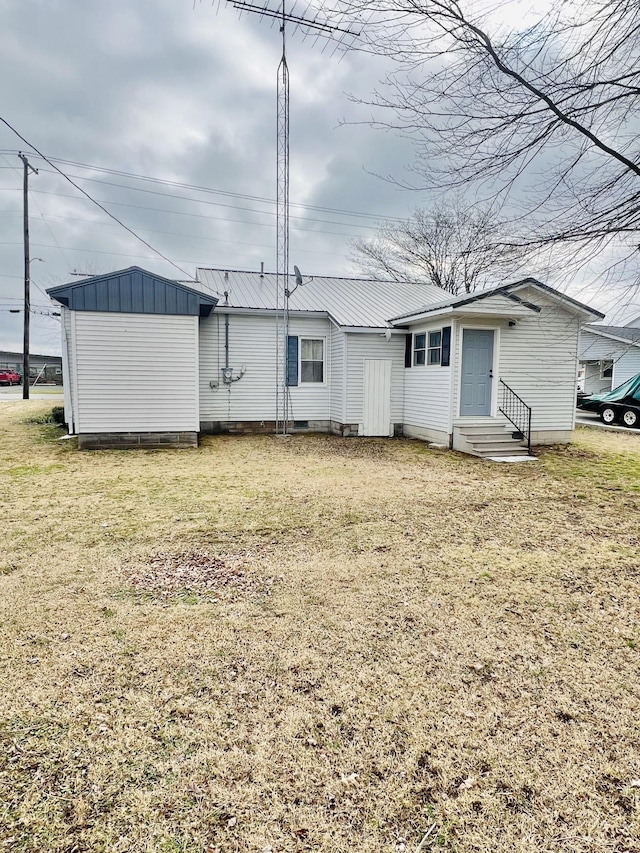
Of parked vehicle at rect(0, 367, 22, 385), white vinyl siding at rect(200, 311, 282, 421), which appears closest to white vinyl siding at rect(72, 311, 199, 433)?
white vinyl siding at rect(200, 311, 282, 421)

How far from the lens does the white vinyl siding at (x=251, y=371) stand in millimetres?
11633

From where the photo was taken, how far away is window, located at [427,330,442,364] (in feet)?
34.9

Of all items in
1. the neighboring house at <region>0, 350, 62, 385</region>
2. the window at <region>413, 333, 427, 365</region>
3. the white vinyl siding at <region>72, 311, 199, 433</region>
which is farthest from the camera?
the neighboring house at <region>0, 350, 62, 385</region>

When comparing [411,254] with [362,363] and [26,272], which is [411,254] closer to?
[362,363]

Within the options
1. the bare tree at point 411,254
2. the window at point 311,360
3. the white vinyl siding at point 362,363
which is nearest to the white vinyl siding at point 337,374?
the white vinyl siding at point 362,363

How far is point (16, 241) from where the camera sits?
76.8 feet

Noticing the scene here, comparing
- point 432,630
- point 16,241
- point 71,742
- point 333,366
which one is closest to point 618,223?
point 432,630

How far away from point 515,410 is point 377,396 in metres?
3.34

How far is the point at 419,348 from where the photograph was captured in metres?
11.5

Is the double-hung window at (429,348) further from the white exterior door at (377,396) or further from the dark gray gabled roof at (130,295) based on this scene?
the dark gray gabled roof at (130,295)

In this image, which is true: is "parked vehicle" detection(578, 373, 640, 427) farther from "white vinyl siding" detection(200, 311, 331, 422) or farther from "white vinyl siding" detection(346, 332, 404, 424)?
"white vinyl siding" detection(200, 311, 331, 422)

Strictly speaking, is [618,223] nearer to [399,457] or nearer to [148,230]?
[399,457]

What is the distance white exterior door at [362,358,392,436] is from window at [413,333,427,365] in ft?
2.28

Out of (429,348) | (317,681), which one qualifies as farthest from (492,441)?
(317,681)
